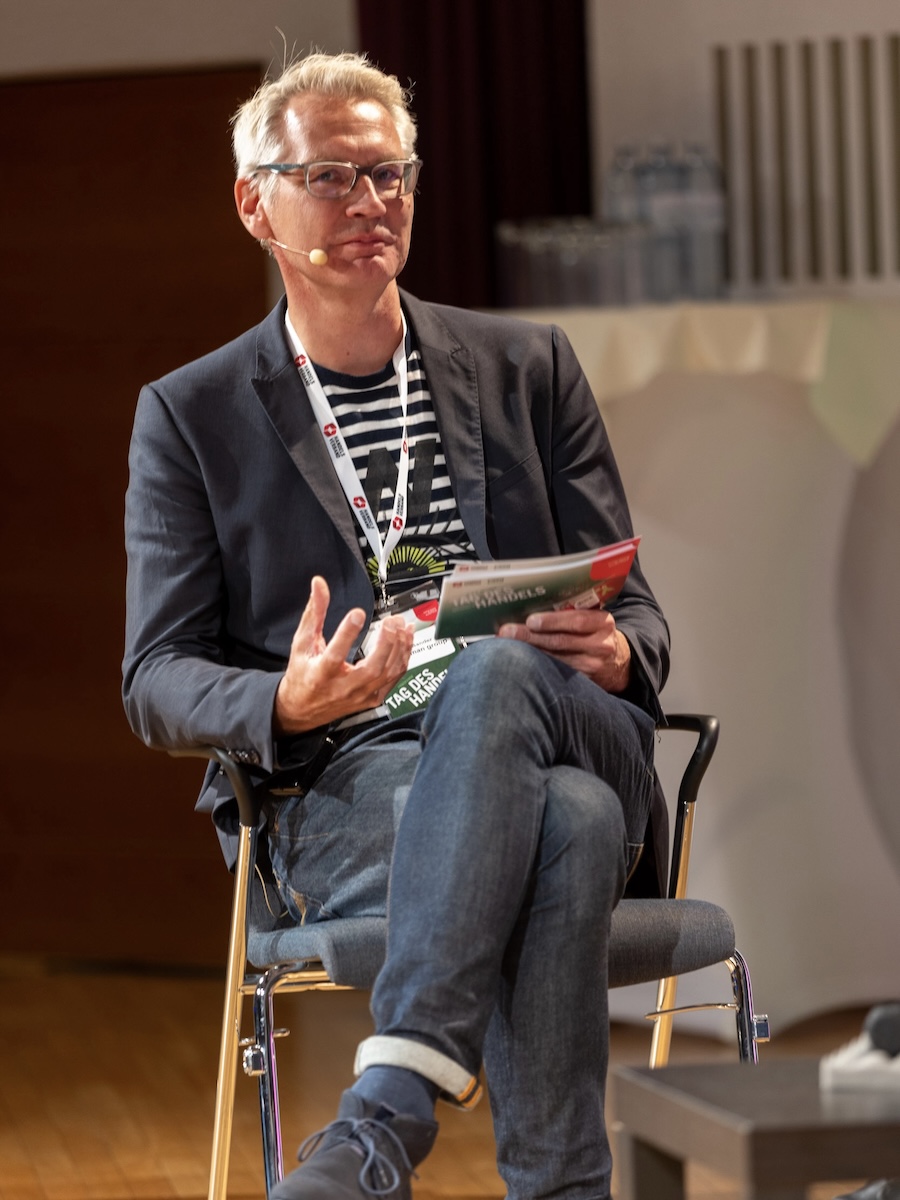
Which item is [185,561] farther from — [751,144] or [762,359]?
[751,144]

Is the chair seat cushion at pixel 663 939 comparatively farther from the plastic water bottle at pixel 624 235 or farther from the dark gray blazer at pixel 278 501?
the plastic water bottle at pixel 624 235

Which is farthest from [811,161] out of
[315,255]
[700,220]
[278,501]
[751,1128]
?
[751,1128]

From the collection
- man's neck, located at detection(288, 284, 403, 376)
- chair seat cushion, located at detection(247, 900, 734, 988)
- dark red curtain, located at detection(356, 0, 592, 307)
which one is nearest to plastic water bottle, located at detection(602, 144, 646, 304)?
dark red curtain, located at detection(356, 0, 592, 307)

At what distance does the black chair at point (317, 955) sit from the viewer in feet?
Result: 6.21

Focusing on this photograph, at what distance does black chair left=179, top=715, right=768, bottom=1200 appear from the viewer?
1892 mm

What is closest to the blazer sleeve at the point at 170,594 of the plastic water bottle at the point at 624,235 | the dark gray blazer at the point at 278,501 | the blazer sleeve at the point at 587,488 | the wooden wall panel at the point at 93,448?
the dark gray blazer at the point at 278,501

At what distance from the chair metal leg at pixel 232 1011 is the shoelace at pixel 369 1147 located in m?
0.56

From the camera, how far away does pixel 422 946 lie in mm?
1615

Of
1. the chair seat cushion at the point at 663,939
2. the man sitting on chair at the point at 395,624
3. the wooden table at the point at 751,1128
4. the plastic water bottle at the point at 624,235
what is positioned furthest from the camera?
the plastic water bottle at the point at 624,235

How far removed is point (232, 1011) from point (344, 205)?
1061mm

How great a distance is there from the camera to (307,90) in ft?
7.32

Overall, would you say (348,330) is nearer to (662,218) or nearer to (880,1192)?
(880,1192)

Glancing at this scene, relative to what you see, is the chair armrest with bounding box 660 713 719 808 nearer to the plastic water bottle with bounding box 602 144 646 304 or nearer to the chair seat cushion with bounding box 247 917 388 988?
the chair seat cushion with bounding box 247 917 388 988

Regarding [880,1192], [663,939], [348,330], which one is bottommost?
[880,1192]
